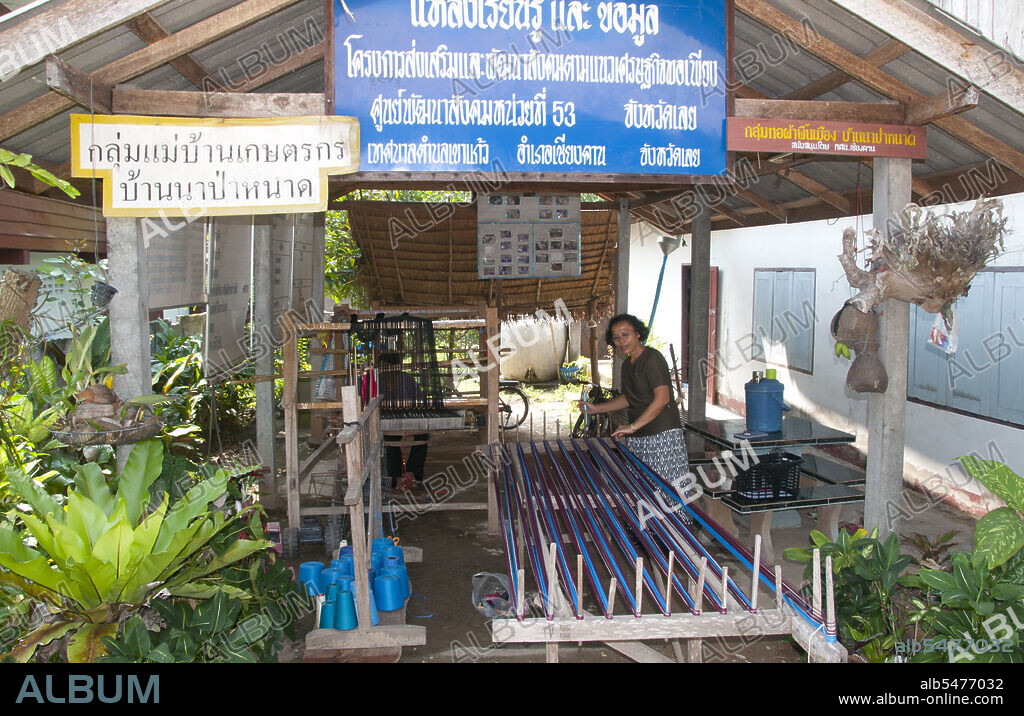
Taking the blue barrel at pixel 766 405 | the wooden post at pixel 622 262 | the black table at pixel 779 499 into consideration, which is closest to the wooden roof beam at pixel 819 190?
the blue barrel at pixel 766 405

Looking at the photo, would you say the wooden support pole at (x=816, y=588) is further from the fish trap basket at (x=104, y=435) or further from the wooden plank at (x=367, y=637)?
the fish trap basket at (x=104, y=435)

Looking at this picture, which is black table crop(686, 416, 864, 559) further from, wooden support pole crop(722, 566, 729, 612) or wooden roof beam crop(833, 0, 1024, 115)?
wooden roof beam crop(833, 0, 1024, 115)

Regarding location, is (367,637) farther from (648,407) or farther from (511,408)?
(511,408)

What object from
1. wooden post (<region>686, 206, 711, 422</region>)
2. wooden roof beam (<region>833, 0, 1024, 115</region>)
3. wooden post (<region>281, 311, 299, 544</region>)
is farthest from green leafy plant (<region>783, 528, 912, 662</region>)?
wooden post (<region>686, 206, 711, 422</region>)

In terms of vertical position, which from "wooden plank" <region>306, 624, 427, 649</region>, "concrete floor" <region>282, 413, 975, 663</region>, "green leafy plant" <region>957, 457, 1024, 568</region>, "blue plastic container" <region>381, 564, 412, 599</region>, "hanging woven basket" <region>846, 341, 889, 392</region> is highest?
"hanging woven basket" <region>846, 341, 889, 392</region>

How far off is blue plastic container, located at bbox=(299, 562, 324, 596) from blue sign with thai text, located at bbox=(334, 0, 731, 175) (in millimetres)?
2482

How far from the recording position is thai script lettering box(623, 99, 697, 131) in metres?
4.57

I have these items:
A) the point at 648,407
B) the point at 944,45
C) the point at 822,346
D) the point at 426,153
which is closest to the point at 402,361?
the point at 648,407

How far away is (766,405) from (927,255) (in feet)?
8.39

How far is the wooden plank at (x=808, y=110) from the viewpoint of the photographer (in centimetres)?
469

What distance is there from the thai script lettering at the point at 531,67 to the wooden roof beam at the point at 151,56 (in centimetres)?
53

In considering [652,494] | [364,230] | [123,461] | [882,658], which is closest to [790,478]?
[652,494]

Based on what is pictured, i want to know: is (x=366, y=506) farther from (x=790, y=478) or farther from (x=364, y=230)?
(x=364, y=230)

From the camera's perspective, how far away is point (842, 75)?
16.2 ft
